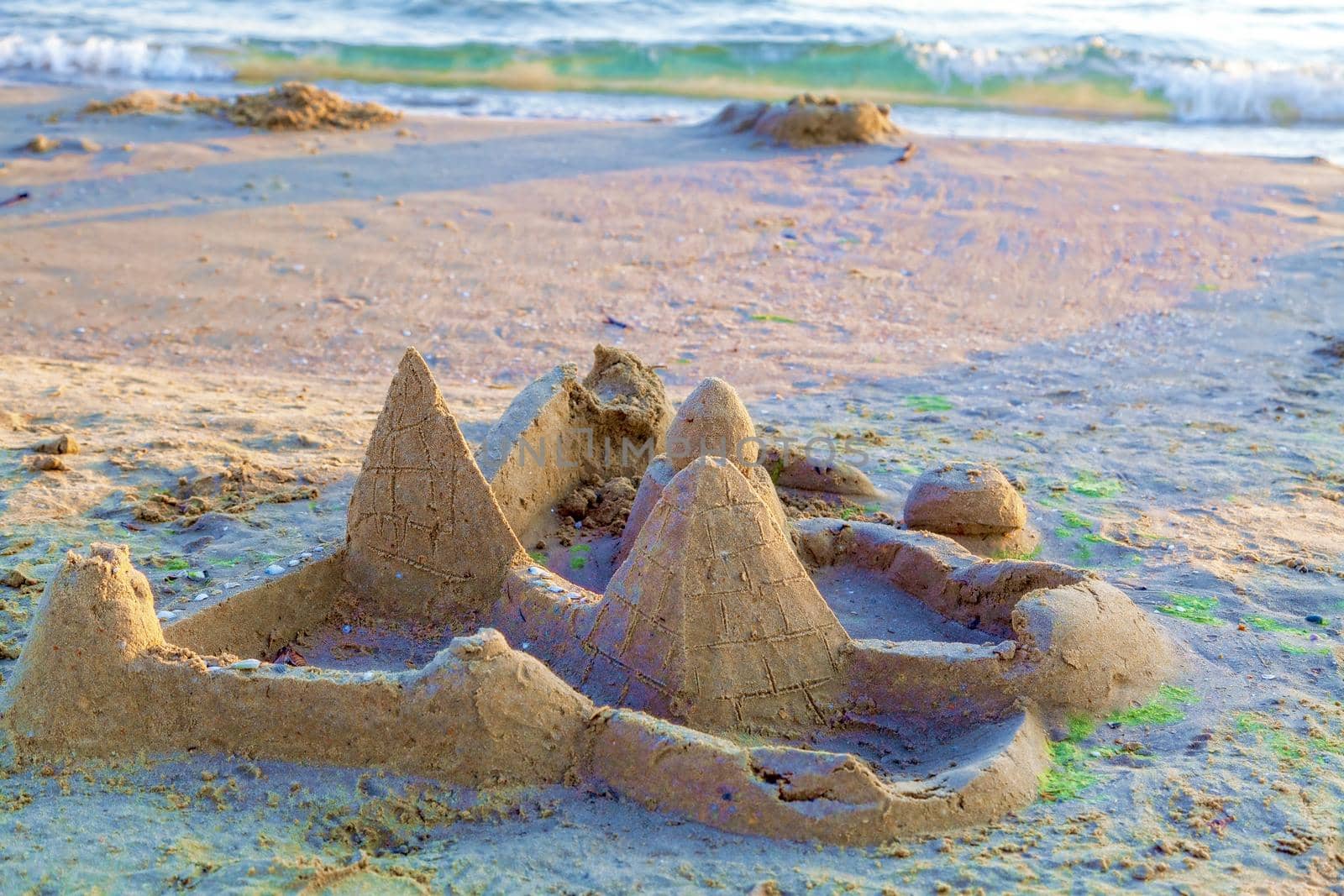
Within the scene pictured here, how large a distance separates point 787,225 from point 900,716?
6.01 m

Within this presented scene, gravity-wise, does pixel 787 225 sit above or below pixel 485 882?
above

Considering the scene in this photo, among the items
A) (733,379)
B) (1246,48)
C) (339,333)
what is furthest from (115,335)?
(1246,48)

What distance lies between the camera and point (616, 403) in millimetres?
4969

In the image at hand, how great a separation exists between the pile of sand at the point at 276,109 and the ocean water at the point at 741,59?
7.48ft

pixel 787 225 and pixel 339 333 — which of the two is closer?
pixel 339 333

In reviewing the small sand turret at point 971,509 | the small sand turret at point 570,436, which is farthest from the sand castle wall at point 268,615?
the small sand turret at point 971,509

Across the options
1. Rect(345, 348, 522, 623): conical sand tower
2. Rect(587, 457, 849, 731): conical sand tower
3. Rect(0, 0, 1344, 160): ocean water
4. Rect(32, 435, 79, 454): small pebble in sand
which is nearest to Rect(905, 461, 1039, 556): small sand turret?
Rect(587, 457, 849, 731): conical sand tower

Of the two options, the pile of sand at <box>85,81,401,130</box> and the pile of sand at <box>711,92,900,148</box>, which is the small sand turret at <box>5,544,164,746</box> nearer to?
the pile of sand at <box>85,81,401,130</box>

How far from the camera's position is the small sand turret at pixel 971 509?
468 cm

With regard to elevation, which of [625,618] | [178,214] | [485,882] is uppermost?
[178,214]

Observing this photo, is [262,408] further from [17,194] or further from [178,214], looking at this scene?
[17,194]

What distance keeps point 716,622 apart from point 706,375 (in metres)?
3.48

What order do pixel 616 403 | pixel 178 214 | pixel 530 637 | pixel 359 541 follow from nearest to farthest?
pixel 530 637
pixel 359 541
pixel 616 403
pixel 178 214

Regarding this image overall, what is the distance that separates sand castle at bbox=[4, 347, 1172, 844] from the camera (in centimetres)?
317
